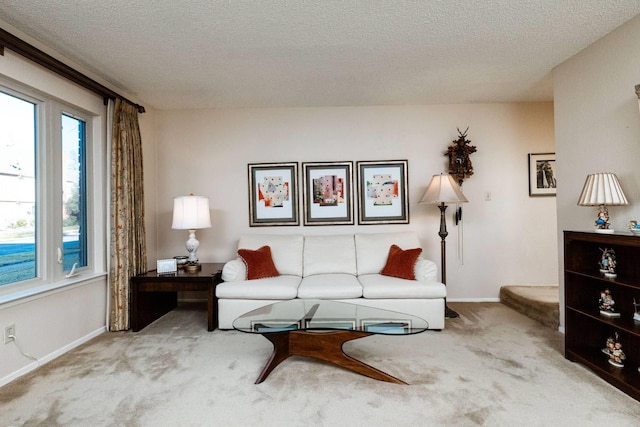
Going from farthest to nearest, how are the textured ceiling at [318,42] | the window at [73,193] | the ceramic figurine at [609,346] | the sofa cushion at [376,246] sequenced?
the sofa cushion at [376,246] → the window at [73,193] → the ceramic figurine at [609,346] → the textured ceiling at [318,42]

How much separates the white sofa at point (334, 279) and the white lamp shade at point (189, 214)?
54 centimetres

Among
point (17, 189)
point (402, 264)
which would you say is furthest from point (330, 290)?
point (17, 189)

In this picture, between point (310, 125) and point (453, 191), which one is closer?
point (453, 191)

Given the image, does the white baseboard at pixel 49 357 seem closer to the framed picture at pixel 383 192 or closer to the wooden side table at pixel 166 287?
the wooden side table at pixel 166 287

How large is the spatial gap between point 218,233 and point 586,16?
397 cm

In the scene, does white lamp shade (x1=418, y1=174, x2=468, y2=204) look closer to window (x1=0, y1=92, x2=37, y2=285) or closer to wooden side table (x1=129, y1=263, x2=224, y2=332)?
wooden side table (x1=129, y1=263, x2=224, y2=332)

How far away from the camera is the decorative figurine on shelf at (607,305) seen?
2332mm

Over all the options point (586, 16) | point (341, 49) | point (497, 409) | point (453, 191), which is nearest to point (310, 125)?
point (341, 49)

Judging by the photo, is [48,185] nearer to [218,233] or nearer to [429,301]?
[218,233]

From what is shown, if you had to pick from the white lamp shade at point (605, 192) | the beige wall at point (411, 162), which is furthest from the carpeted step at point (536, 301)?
the white lamp shade at point (605, 192)

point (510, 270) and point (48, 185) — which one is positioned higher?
point (48, 185)

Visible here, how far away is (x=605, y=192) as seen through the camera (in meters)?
2.27

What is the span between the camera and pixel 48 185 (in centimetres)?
276

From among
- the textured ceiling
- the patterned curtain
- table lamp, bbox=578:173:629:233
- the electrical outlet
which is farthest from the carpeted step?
the electrical outlet
